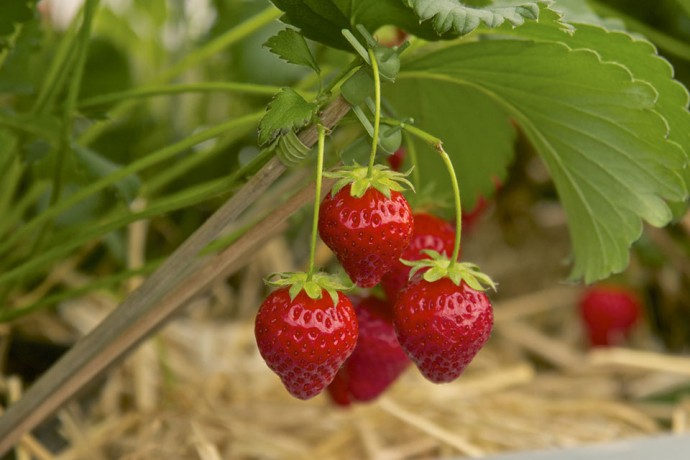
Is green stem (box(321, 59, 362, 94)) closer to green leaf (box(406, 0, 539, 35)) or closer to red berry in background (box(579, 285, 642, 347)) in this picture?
green leaf (box(406, 0, 539, 35))

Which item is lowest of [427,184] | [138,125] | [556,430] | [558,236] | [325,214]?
[558,236]

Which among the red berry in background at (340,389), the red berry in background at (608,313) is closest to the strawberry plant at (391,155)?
the red berry in background at (340,389)

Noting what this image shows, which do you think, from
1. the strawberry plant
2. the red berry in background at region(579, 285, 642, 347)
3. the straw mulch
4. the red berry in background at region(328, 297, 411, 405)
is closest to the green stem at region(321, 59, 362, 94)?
the strawberry plant

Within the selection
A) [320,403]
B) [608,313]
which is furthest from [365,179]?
[608,313]

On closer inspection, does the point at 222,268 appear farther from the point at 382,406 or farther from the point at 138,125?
the point at 138,125

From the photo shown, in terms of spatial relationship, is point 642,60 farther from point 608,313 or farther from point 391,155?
point 608,313

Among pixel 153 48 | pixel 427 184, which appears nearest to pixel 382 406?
pixel 427 184
